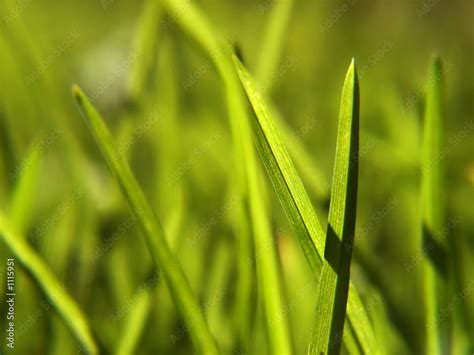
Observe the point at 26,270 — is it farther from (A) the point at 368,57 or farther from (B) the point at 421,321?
(A) the point at 368,57

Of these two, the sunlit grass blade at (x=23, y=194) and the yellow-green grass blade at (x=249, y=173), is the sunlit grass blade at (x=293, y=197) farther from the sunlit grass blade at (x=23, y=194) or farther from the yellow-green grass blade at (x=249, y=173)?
the sunlit grass blade at (x=23, y=194)

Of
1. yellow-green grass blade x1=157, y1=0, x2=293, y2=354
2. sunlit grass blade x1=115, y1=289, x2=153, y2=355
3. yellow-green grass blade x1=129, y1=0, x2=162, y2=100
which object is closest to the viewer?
yellow-green grass blade x1=157, y1=0, x2=293, y2=354

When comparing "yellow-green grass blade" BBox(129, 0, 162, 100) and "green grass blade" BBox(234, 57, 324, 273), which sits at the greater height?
"yellow-green grass blade" BBox(129, 0, 162, 100)

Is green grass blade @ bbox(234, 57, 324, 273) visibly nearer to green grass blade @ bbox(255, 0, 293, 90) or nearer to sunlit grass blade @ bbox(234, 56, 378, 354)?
sunlit grass blade @ bbox(234, 56, 378, 354)

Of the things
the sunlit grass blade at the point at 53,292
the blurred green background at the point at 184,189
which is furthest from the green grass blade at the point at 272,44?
the sunlit grass blade at the point at 53,292

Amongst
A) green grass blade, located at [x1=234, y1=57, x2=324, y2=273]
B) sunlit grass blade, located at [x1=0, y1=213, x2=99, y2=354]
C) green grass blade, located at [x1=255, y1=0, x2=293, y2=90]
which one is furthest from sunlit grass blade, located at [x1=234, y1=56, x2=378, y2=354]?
green grass blade, located at [x1=255, y1=0, x2=293, y2=90]

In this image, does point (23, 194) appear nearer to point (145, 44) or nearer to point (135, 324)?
point (135, 324)
